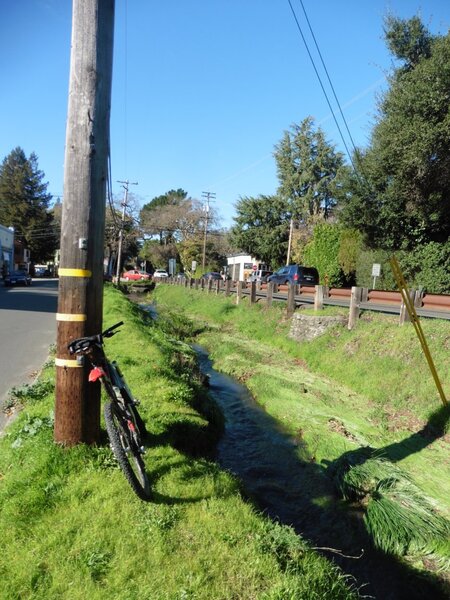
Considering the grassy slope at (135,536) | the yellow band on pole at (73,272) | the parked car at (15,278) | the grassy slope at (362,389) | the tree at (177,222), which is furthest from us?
the tree at (177,222)

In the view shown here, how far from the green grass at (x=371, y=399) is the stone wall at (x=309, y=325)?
0.27 meters

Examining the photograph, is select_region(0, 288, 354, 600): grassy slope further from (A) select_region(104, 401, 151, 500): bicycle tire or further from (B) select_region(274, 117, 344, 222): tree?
(B) select_region(274, 117, 344, 222): tree

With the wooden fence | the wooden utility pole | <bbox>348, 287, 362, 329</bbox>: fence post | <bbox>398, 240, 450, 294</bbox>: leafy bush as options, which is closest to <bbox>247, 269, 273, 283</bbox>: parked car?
the wooden fence

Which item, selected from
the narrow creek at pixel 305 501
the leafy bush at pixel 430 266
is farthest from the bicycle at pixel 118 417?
the leafy bush at pixel 430 266

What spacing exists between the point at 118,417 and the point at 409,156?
1742cm

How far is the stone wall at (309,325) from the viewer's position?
42.4 feet

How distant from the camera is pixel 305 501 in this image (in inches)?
221

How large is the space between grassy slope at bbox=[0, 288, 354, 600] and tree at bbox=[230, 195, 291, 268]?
4442 cm

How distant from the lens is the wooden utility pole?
387 cm

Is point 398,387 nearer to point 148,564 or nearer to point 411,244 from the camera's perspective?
point 148,564

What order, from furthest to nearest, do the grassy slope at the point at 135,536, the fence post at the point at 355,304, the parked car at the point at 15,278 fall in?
the parked car at the point at 15,278 < the fence post at the point at 355,304 < the grassy slope at the point at 135,536

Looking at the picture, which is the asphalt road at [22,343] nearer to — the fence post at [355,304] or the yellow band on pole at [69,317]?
the yellow band on pole at [69,317]

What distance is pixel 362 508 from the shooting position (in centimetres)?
552

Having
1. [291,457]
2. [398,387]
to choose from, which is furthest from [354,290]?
[291,457]
